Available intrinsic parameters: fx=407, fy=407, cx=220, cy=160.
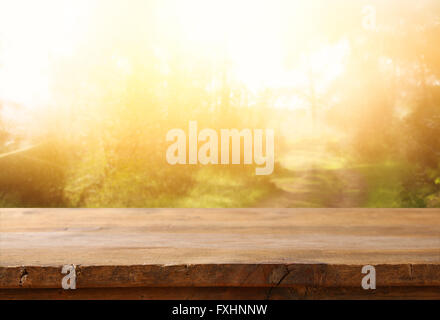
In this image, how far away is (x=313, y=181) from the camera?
206cm

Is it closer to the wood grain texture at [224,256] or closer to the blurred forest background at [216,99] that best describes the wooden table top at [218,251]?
the wood grain texture at [224,256]

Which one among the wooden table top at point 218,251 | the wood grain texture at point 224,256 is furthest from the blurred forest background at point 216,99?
the wood grain texture at point 224,256

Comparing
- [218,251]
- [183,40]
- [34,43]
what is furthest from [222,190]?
[218,251]

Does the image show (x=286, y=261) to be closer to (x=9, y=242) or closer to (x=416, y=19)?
(x=9, y=242)

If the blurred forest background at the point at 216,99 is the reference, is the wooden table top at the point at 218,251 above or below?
below

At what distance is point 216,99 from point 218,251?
145cm

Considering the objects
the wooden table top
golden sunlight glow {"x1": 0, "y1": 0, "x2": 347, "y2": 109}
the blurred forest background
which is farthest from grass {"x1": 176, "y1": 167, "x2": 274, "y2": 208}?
the wooden table top

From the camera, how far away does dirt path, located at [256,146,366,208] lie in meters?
2.04

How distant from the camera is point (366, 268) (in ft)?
2.04

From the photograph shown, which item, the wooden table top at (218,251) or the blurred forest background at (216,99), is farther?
the blurred forest background at (216,99)

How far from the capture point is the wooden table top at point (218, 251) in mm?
621

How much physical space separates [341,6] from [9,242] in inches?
74.5

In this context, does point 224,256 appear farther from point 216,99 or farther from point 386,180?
point 386,180

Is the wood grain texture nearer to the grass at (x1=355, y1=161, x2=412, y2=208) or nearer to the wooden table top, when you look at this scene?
the wooden table top
